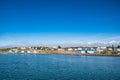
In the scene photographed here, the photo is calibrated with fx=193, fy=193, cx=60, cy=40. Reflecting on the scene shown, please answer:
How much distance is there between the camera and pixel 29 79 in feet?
114

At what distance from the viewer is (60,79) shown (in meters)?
35.0

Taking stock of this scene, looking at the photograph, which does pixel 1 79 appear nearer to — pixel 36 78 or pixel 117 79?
pixel 36 78

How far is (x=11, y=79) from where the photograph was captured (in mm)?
34906

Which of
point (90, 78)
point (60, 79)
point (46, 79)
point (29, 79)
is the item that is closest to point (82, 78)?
point (90, 78)

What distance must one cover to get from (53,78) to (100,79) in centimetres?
872

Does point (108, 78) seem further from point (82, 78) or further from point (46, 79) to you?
point (46, 79)

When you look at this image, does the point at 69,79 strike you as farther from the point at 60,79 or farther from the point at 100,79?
the point at 100,79

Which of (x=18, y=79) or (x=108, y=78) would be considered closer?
(x=18, y=79)

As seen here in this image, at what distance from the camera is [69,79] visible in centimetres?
3509

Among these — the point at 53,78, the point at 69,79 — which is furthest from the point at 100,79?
the point at 53,78

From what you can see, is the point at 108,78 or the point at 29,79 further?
the point at 108,78

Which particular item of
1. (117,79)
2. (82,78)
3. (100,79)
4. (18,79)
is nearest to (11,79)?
(18,79)

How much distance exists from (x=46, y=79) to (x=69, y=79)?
4.16 meters

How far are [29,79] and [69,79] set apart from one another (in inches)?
284
